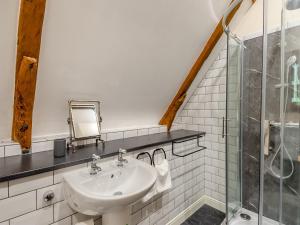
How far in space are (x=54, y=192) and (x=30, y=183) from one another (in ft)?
0.50

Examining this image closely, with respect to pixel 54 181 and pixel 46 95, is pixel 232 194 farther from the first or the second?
pixel 46 95

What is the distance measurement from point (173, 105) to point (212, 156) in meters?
0.85

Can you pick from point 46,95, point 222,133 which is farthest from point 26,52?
point 222,133

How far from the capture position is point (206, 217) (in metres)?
2.16

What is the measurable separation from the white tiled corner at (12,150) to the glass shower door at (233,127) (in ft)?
5.96

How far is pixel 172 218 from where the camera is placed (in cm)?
196

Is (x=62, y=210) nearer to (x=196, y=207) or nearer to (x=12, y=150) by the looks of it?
(x=12, y=150)

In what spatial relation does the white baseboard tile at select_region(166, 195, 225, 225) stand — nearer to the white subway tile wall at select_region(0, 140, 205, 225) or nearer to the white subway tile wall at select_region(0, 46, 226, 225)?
the white subway tile wall at select_region(0, 46, 226, 225)

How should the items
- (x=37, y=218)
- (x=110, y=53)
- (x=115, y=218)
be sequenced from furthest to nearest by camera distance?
(x=110, y=53) < (x=115, y=218) < (x=37, y=218)

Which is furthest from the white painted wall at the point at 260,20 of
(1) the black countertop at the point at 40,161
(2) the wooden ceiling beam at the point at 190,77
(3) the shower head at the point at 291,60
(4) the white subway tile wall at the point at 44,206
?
(1) the black countertop at the point at 40,161

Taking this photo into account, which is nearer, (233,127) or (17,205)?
(17,205)

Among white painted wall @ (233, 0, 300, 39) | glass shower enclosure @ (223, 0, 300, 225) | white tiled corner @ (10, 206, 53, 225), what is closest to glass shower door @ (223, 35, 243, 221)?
glass shower enclosure @ (223, 0, 300, 225)

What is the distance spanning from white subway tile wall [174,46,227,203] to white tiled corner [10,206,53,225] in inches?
75.5

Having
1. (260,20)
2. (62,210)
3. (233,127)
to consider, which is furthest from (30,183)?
(260,20)
